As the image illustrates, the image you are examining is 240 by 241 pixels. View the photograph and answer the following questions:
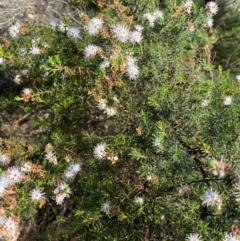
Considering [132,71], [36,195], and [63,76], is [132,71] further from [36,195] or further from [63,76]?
[36,195]

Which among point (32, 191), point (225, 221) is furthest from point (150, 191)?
point (32, 191)

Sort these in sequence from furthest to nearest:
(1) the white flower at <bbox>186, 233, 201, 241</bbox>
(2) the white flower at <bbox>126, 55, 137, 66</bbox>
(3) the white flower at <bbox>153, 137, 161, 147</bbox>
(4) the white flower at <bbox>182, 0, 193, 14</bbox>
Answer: (4) the white flower at <bbox>182, 0, 193, 14</bbox>, (2) the white flower at <bbox>126, 55, 137, 66</bbox>, (3) the white flower at <bbox>153, 137, 161, 147</bbox>, (1) the white flower at <bbox>186, 233, 201, 241</bbox>

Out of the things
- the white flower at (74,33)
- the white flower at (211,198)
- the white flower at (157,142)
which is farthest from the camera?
the white flower at (74,33)

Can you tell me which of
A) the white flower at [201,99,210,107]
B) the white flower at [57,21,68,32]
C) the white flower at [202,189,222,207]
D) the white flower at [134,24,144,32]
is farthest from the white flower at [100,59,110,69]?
the white flower at [202,189,222,207]

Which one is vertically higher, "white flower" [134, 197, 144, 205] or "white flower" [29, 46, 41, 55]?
"white flower" [29, 46, 41, 55]

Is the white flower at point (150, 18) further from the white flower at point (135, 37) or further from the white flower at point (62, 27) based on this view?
the white flower at point (62, 27)

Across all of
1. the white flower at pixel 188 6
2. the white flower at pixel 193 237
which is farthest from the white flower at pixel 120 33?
the white flower at pixel 193 237

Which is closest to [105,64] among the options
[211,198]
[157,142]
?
[157,142]

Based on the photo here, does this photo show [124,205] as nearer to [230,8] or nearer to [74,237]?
[74,237]

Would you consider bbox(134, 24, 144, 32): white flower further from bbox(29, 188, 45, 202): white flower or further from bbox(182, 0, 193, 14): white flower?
bbox(29, 188, 45, 202): white flower
